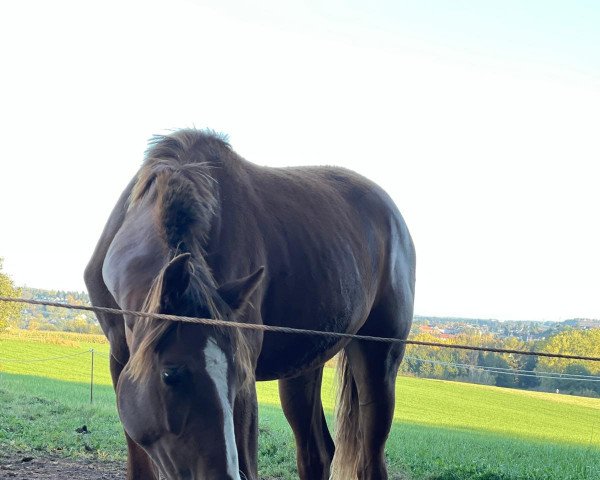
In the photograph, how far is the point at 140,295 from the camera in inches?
110

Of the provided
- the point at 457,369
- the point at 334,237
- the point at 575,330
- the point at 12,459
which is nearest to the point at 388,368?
the point at 334,237

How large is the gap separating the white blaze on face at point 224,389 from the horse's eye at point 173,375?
9cm

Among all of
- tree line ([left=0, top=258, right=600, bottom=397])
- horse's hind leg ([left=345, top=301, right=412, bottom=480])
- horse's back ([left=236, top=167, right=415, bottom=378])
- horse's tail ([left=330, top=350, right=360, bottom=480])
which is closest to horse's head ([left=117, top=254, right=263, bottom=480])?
horse's back ([left=236, top=167, right=415, bottom=378])

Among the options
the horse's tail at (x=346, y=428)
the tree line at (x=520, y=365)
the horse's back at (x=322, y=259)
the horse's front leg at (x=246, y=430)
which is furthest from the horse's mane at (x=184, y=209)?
the tree line at (x=520, y=365)

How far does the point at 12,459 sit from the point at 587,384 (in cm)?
3492

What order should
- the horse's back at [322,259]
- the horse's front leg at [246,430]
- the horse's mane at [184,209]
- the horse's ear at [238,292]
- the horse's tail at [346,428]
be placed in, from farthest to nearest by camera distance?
the horse's tail at [346,428], the horse's back at [322,259], the horse's front leg at [246,430], the horse's ear at [238,292], the horse's mane at [184,209]

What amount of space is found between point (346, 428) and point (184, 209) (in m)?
2.84

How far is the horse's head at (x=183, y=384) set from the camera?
2336 mm

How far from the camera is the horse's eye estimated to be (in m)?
2.37

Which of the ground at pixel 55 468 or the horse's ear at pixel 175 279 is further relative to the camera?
the ground at pixel 55 468

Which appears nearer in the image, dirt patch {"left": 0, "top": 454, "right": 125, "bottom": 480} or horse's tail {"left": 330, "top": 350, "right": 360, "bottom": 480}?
horse's tail {"left": 330, "top": 350, "right": 360, "bottom": 480}

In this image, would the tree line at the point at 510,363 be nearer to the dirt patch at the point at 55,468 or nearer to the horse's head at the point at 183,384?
the dirt patch at the point at 55,468

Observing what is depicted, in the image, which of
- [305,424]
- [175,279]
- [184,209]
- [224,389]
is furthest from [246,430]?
[305,424]

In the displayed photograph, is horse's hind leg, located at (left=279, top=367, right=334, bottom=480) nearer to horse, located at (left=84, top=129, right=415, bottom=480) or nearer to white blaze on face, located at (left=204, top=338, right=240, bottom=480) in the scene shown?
horse, located at (left=84, top=129, right=415, bottom=480)
